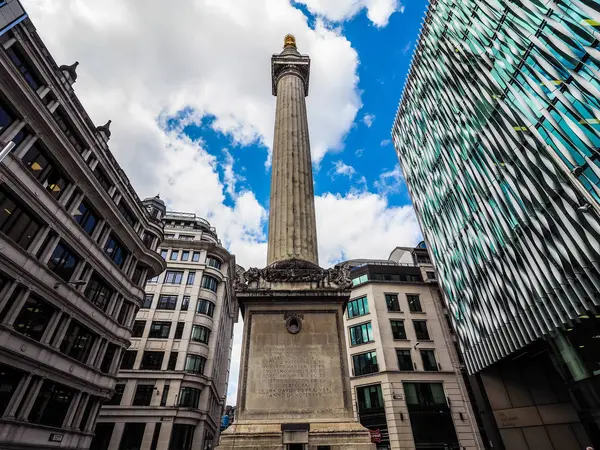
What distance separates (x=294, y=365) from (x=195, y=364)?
3204 centimetres

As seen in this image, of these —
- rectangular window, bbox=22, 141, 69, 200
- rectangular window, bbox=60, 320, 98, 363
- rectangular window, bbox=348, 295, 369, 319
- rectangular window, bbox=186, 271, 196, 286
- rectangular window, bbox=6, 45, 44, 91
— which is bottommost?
rectangular window, bbox=60, 320, 98, 363

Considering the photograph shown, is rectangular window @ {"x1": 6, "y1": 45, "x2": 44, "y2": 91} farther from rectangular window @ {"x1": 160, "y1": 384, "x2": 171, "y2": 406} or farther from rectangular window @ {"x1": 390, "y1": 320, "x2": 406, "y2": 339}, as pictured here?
rectangular window @ {"x1": 390, "y1": 320, "x2": 406, "y2": 339}

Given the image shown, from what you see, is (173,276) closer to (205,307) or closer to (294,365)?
(205,307)

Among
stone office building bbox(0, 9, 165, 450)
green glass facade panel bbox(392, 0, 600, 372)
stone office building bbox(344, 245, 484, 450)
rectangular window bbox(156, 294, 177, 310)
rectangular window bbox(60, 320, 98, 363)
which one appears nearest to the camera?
green glass facade panel bbox(392, 0, 600, 372)

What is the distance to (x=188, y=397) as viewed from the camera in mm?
35906

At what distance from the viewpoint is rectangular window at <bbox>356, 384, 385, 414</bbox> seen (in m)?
33.8

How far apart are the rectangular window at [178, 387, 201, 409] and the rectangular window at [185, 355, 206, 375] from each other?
1.95 metres

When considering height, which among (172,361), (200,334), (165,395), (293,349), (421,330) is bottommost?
(293,349)

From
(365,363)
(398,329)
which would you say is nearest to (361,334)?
(365,363)

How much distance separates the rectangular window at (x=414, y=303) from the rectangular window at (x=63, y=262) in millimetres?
34818

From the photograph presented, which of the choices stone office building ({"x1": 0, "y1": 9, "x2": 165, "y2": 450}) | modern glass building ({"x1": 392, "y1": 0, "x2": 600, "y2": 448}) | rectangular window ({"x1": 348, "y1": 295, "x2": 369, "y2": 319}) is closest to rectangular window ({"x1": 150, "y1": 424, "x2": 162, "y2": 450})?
stone office building ({"x1": 0, "y1": 9, "x2": 165, "y2": 450})

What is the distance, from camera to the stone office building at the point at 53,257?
690 inches

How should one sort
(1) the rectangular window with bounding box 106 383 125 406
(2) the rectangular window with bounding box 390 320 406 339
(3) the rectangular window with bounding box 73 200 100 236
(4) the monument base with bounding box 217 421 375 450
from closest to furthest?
(4) the monument base with bounding box 217 421 375 450 → (3) the rectangular window with bounding box 73 200 100 236 → (1) the rectangular window with bounding box 106 383 125 406 → (2) the rectangular window with bounding box 390 320 406 339

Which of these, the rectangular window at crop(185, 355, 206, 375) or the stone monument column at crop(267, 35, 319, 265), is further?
the rectangular window at crop(185, 355, 206, 375)
